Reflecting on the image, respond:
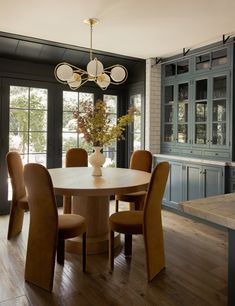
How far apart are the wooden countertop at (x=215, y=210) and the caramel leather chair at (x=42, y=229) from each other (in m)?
1.21

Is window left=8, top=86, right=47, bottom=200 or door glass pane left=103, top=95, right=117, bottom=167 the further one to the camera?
door glass pane left=103, top=95, right=117, bottom=167

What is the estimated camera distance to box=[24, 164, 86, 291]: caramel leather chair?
230 cm

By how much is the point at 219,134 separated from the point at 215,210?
2.92 meters

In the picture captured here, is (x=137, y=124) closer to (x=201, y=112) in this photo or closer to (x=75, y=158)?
(x=201, y=112)

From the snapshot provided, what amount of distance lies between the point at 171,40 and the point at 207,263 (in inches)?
114

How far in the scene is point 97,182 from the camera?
9.36ft

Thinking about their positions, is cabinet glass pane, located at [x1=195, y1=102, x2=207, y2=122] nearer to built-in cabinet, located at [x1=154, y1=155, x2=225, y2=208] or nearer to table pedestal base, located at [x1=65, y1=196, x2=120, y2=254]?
built-in cabinet, located at [x1=154, y1=155, x2=225, y2=208]

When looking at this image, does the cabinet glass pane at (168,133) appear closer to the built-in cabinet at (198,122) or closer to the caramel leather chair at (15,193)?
the built-in cabinet at (198,122)

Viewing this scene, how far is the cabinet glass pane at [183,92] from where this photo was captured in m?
4.60

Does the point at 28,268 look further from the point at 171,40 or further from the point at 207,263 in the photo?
the point at 171,40

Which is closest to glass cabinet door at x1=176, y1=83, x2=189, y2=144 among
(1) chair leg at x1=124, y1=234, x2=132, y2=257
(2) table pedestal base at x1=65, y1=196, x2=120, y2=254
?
(2) table pedestal base at x1=65, y1=196, x2=120, y2=254

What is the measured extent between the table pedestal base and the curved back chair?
3.35 ft

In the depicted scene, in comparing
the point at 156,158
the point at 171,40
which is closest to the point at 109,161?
the point at 156,158

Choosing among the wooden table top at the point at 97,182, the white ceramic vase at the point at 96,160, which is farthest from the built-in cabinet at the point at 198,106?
the white ceramic vase at the point at 96,160
